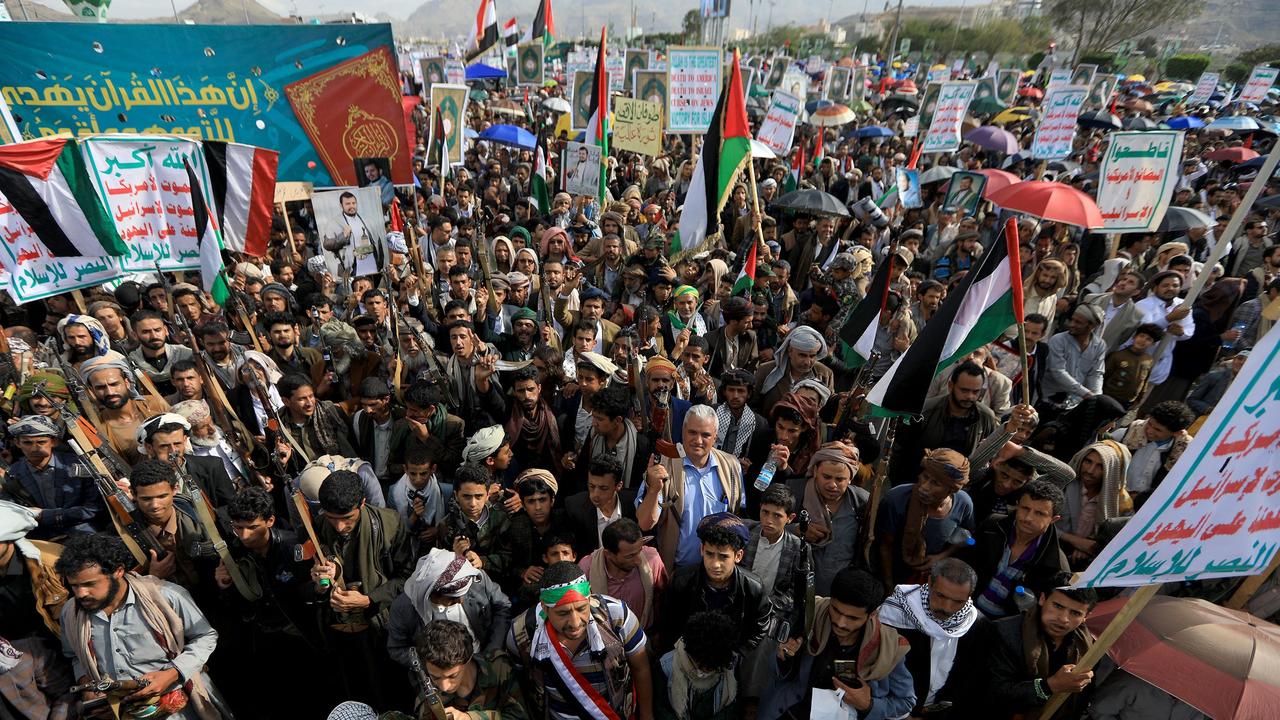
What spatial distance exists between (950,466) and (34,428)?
202 inches

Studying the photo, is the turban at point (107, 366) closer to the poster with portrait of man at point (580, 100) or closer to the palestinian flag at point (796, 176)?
the poster with portrait of man at point (580, 100)

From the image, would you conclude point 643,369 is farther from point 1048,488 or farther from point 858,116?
point 858,116

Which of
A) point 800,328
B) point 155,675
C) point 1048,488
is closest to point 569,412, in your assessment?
point 800,328

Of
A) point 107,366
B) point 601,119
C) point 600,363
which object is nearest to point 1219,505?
point 600,363

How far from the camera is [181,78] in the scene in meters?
5.79

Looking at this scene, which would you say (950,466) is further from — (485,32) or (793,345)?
(485,32)

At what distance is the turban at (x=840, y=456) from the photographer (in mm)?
3377

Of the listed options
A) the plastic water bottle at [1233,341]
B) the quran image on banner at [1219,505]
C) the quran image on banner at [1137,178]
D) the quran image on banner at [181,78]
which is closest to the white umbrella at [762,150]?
the quran image on banner at [1137,178]

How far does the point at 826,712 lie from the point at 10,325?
846cm

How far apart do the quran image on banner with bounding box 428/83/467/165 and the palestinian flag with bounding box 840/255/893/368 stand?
24.2ft

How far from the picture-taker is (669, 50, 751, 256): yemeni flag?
6.55 metres

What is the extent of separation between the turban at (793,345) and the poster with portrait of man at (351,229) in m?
4.14

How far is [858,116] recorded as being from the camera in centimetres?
2228

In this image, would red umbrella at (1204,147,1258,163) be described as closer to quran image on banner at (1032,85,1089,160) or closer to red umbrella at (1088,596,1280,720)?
quran image on banner at (1032,85,1089,160)
